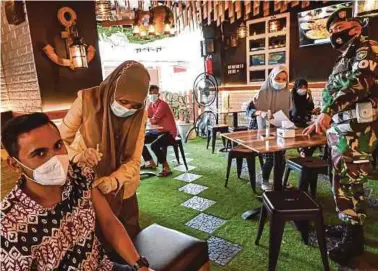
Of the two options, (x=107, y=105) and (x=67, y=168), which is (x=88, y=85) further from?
(x=67, y=168)

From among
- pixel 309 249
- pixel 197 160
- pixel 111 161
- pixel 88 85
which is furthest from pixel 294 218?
pixel 197 160

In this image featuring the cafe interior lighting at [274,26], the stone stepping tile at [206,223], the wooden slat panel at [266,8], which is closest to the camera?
the stone stepping tile at [206,223]

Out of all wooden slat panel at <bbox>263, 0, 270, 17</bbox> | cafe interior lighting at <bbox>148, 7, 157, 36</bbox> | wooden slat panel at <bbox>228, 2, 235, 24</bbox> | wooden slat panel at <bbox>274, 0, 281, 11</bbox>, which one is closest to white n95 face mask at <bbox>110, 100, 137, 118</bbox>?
cafe interior lighting at <bbox>148, 7, 157, 36</bbox>

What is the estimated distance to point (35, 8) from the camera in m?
2.58

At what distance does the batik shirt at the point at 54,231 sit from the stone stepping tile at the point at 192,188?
211 centimetres

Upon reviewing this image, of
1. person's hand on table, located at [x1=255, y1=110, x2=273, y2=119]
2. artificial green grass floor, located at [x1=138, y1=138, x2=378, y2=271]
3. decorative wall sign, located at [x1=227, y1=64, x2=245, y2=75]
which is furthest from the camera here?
decorative wall sign, located at [x1=227, y1=64, x2=245, y2=75]

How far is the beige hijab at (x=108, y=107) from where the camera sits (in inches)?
59.5

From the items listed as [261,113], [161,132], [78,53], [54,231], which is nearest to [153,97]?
[161,132]

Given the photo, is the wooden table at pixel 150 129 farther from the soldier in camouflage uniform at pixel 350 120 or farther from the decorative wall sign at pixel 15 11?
the soldier in camouflage uniform at pixel 350 120

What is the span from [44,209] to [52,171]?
14cm

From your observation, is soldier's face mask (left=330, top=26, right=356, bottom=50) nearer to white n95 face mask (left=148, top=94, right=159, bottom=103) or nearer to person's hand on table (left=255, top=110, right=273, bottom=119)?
person's hand on table (left=255, top=110, right=273, bottom=119)

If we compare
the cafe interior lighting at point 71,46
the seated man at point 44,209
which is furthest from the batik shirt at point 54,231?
the cafe interior lighting at point 71,46

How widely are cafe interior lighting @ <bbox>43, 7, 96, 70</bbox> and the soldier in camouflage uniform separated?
2.32m

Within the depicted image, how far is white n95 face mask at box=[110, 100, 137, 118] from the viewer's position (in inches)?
59.6
